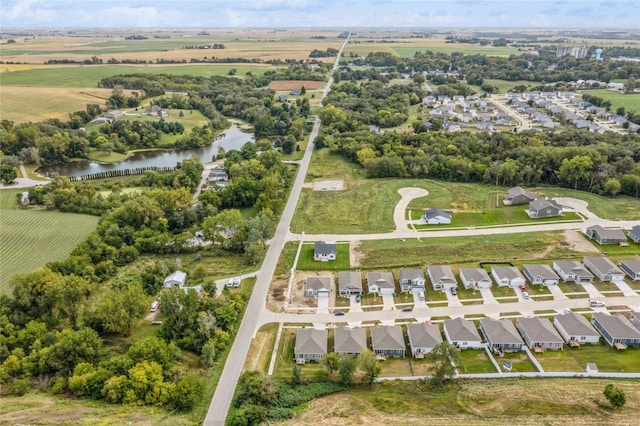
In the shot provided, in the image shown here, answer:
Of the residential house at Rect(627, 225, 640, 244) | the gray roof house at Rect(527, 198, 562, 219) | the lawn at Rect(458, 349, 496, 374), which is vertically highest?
the gray roof house at Rect(527, 198, 562, 219)

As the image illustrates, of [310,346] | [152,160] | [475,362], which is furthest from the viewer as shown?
[152,160]

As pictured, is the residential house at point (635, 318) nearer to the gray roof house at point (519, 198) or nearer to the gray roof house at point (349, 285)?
the gray roof house at point (349, 285)

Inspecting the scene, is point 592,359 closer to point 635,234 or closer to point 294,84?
point 635,234

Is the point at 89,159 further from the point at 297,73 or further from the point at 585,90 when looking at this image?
the point at 585,90

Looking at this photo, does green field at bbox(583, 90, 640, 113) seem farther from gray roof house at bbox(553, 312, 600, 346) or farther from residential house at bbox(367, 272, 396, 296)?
residential house at bbox(367, 272, 396, 296)

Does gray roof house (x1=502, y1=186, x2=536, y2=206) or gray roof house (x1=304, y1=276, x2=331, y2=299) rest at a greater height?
gray roof house (x1=502, y1=186, x2=536, y2=206)

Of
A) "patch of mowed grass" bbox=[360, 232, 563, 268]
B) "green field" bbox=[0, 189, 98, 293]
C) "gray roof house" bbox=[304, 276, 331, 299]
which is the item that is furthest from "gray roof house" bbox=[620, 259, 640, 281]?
"green field" bbox=[0, 189, 98, 293]

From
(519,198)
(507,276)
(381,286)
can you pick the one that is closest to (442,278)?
(381,286)
